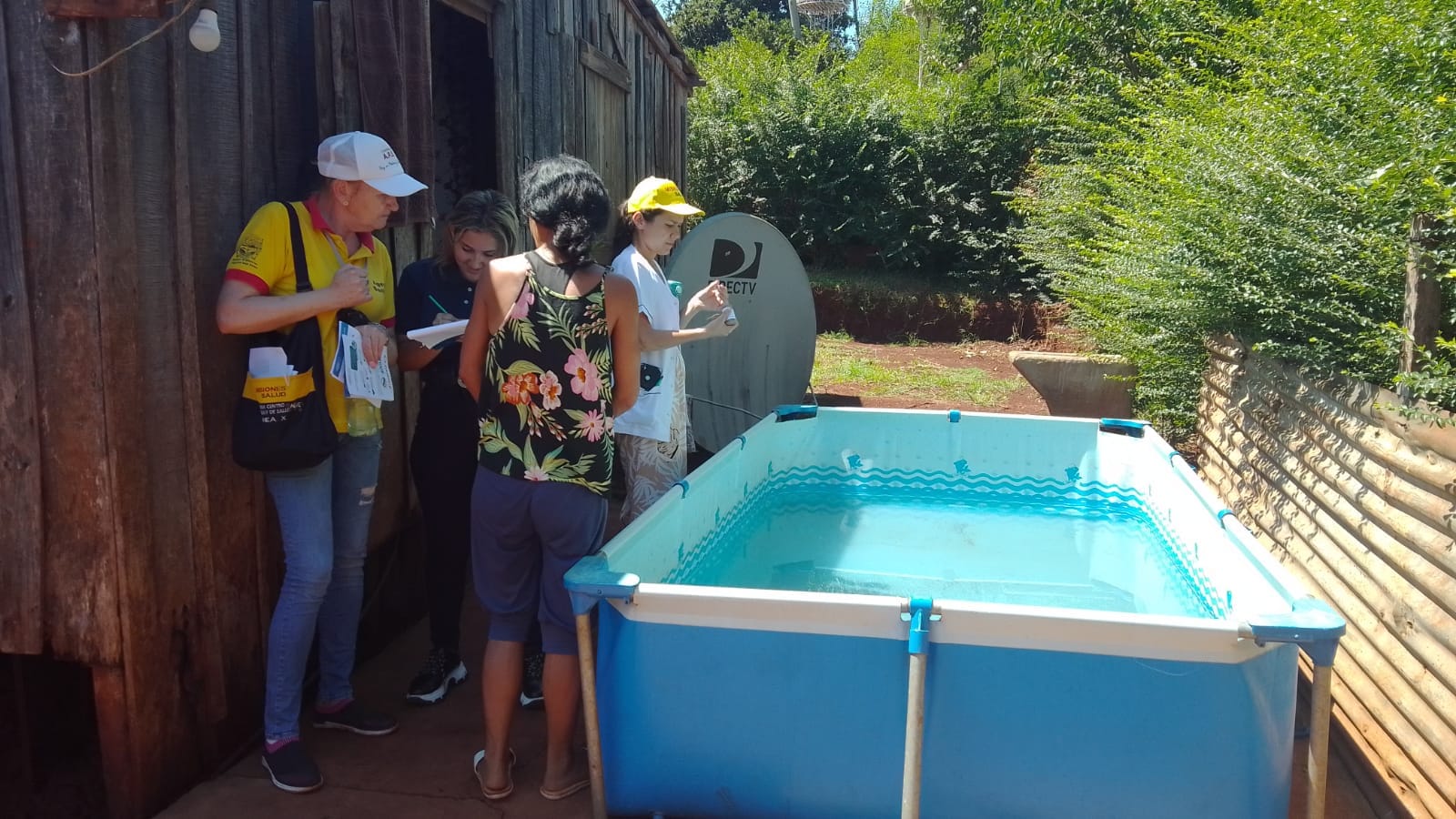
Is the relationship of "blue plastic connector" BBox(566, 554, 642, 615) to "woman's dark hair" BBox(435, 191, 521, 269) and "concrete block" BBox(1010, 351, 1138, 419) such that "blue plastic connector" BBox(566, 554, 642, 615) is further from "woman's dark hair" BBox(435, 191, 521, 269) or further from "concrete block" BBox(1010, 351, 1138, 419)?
"concrete block" BBox(1010, 351, 1138, 419)

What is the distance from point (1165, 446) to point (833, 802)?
9.27ft

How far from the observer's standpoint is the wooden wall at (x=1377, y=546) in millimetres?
2658

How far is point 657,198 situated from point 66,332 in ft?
5.55

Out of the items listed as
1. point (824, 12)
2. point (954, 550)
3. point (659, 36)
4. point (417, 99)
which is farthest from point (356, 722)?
point (824, 12)

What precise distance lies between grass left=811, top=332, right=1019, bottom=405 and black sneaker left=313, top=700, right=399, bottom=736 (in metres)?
5.87

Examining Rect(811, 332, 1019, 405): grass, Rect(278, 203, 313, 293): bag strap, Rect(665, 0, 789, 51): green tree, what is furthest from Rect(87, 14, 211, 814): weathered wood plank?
Rect(665, 0, 789, 51): green tree

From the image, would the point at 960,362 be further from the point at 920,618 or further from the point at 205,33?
the point at 205,33

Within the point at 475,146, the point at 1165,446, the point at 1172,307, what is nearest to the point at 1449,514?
the point at 1165,446

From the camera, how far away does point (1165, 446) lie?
472cm

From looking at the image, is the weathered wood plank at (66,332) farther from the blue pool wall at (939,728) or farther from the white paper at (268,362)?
the blue pool wall at (939,728)

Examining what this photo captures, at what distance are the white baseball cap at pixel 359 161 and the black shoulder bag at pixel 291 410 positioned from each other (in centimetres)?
15

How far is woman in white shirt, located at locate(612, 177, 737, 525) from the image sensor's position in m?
3.43

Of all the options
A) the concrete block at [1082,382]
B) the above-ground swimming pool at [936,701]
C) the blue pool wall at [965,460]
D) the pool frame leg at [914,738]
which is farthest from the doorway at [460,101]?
the concrete block at [1082,382]

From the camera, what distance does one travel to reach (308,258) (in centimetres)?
268
